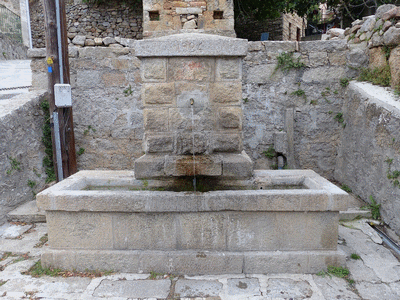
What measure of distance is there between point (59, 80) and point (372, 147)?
394 centimetres

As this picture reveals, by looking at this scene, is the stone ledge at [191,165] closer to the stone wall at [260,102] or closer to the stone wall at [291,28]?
the stone wall at [260,102]

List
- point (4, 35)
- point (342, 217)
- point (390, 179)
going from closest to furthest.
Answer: point (390, 179) → point (342, 217) → point (4, 35)

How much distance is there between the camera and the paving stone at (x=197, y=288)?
96.7 inches

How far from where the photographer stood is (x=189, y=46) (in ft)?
9.00

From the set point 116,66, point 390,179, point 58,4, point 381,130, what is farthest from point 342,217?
point 58,4

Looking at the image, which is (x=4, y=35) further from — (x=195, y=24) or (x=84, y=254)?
(x=84, y=254)

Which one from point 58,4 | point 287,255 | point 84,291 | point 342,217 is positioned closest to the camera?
point 84,291

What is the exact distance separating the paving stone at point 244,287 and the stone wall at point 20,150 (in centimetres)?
272

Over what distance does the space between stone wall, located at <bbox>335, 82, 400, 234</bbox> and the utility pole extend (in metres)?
3.73

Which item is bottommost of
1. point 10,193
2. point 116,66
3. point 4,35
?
point 10,193

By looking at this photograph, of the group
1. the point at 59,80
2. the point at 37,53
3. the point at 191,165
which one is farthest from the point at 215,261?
the point at 37,53

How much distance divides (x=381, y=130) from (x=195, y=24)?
4.26 meters

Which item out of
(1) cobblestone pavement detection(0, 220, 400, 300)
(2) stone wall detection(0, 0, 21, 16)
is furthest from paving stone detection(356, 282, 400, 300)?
(2) stone wall detection(0, 0, 21, 16)

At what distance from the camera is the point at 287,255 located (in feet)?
8.90
